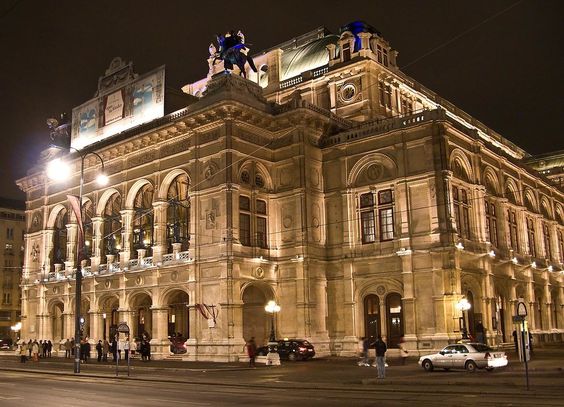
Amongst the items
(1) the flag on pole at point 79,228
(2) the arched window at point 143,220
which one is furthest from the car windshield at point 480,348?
(2) the arched window at point 143,220

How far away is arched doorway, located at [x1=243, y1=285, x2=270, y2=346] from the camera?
1696 inches

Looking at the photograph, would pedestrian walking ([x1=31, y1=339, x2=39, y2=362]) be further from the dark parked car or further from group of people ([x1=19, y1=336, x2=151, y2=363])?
the dark parked car

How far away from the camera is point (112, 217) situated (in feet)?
164

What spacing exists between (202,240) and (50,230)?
2064 centimetres

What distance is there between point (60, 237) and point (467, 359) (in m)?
39.5

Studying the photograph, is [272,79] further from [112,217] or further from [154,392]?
[154,392]

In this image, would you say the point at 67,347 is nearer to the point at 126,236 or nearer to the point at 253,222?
the point at 126,236

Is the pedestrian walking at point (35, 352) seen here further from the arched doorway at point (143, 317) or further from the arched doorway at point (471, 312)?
the arched doorway at point (471, 312)

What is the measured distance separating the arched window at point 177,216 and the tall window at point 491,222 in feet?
68.8

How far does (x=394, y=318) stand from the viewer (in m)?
40.4

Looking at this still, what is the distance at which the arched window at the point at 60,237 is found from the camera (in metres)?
55.6

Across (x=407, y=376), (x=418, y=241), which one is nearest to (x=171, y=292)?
(x=418, y=241)

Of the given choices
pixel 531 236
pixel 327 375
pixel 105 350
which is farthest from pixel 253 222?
pixel 531 236

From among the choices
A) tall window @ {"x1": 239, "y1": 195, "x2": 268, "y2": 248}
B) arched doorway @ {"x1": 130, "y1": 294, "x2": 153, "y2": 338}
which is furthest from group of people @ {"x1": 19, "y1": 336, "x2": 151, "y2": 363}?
tall window @ {"x1": 239, "y1": 195, "x2": 268, "y2": 248}
